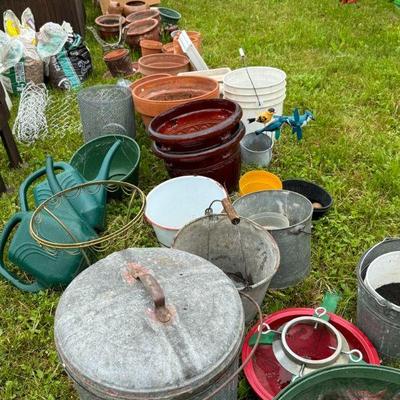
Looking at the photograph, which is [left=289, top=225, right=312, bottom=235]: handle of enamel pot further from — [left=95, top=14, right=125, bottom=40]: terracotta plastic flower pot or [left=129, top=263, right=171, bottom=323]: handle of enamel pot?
[left=95, top=14, right=125, bottom=40]: terracotta plastic flower pot

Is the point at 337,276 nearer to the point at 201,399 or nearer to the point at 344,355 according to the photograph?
the point at 344,355

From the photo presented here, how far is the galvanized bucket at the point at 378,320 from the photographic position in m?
1.88

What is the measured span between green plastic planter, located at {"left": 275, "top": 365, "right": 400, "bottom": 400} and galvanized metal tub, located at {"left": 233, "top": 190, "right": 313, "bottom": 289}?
31.1 inches

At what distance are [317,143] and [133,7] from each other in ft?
12.9

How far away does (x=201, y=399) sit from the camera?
1450 millimetres

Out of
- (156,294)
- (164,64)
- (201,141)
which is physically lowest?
(164,64)

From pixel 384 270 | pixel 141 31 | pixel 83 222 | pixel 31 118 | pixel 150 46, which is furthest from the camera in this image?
pixel 141 31

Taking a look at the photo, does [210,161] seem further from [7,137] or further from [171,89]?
[7,137]

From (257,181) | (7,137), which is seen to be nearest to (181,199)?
(257,181)

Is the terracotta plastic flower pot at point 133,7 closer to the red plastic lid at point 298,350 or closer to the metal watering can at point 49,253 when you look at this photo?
the metal watering can at point 49,253

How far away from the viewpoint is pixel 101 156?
10.8ft

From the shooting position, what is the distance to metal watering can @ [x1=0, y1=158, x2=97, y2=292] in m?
2.44

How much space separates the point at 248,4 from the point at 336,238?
5.05m

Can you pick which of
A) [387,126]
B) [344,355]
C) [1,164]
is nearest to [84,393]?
[344,355]
